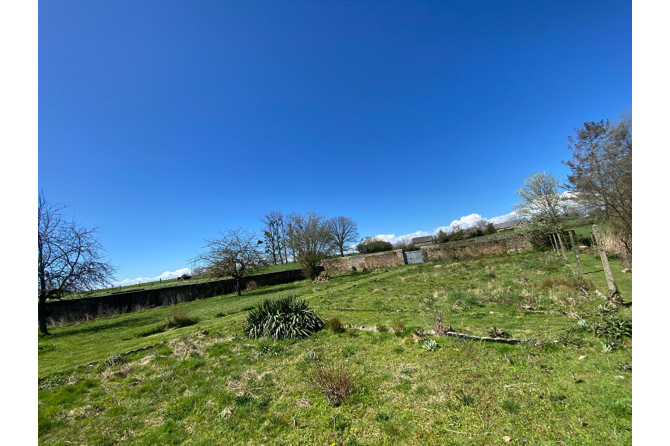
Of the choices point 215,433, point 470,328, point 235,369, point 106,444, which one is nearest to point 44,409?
point 106,444

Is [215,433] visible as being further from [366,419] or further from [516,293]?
[516,293]

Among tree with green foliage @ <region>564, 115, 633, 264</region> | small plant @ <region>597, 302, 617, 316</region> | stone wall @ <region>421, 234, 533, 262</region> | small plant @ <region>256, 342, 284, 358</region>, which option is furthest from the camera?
stone wall @ <region>421, 234, 533, 262</region>

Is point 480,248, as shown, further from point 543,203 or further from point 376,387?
point 376,387

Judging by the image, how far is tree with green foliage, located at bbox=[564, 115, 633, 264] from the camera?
1091cm

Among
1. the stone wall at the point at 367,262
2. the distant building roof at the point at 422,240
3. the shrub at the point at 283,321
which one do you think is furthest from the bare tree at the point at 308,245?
the distant building roof at the point at 422,240

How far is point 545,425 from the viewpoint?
9.46ft

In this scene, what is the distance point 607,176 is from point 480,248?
17.1 metres

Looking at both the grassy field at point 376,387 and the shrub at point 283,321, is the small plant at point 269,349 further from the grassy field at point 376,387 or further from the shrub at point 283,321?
the shrub at point 283,321

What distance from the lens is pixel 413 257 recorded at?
32281 mm

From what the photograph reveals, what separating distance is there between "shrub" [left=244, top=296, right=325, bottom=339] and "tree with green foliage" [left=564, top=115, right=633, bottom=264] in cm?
1337

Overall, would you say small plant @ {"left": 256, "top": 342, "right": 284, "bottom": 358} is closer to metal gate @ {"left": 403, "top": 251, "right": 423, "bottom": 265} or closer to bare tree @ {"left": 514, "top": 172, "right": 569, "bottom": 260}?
bare tree @ {"left": 514, "top": 172, "right": 569, "bottom": 260}

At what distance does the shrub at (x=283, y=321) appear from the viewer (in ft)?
25.3

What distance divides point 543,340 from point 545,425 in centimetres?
269

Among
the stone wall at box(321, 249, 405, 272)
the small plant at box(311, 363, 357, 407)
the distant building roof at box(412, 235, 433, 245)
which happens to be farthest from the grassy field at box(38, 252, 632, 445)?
the distant building roof at box(412, 235, 433, 245)
